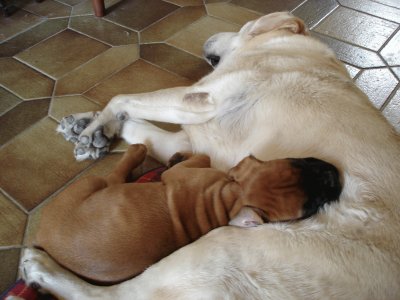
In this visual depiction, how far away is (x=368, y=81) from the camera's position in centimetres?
249

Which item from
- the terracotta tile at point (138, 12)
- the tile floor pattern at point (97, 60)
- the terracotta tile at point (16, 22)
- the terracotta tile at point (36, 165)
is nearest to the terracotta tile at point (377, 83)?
the tile floor pattern at point (97, 60)

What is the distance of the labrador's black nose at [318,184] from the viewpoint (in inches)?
45.0

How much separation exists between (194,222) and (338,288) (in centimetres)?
49

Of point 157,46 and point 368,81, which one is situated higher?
point 368,81

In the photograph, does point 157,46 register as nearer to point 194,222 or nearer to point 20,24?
point 20,24

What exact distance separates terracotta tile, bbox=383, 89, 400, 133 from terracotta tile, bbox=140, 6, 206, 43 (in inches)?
62.4

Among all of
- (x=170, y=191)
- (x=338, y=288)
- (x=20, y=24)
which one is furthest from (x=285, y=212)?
(x=20, y=24)

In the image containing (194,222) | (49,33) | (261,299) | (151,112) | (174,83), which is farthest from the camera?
(49,33)

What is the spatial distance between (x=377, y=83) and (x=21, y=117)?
2.22 meters

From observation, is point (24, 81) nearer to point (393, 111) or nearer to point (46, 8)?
point (46, 8)

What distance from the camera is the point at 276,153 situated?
1.39m

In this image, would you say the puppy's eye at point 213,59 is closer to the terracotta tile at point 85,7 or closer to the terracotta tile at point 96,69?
the terracotta tile at point 96,69

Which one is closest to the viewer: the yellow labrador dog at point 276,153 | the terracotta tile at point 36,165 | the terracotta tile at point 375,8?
the yellow labrador dog at point 276,153

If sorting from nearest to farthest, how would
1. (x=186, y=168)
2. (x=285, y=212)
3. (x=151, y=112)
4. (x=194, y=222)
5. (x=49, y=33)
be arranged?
(x=285, y=212), (x=194, y=222), (x=186, y=168), (x=151, y=112), (x=49, y=33)
